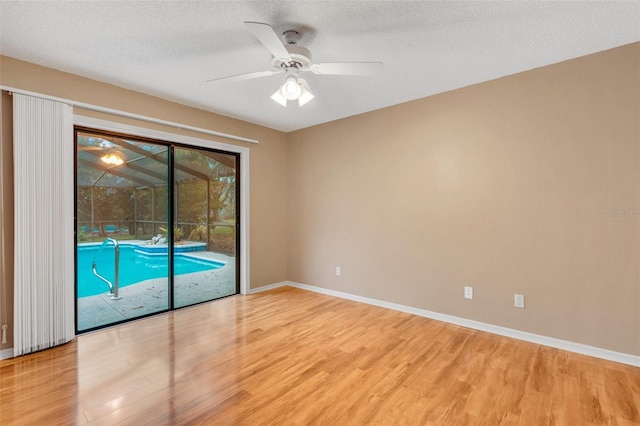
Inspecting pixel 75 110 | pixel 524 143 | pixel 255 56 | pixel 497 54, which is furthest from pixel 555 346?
pixel 75 110

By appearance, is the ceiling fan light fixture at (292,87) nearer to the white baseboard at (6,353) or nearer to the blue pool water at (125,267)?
the blue pool water at (125,267)

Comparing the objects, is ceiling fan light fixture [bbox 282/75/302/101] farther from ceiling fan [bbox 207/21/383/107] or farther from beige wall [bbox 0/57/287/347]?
beige wall [bbox 0/57/287/347]

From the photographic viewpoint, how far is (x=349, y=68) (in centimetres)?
214

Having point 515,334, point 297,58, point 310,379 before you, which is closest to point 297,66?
point 297,58

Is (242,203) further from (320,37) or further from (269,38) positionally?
(269,38)

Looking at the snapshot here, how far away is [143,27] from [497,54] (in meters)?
2.79

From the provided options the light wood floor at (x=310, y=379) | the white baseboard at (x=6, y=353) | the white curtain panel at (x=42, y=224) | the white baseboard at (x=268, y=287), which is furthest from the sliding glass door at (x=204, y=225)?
the white baseboard at (x=6, y=353)

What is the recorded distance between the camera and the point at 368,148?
3990 millimetres

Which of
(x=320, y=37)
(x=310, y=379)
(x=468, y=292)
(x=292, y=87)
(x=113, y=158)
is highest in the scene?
(x=320, y=37)

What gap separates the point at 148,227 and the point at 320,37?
2.82 m

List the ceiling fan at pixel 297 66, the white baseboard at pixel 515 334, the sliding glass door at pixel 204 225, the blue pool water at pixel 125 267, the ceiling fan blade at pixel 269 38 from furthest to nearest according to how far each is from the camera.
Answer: the sliding glass door at pixel 204 225, the blue pool water at pixel 125 267, the white baseboard at pixel 515 334, the ceiling fan at pixel 297 66, the ceiling fan blade at pixel 269 38

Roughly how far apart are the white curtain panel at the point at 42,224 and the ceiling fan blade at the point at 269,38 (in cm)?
222

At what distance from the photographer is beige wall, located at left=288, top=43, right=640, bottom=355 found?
8.04 feet

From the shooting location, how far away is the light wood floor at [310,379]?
1824 mm
